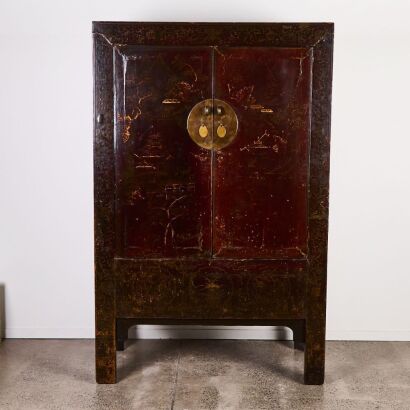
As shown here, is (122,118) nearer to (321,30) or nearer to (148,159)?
(148,159)

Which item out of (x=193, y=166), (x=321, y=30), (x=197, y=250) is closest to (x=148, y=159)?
(x=193, y=166)

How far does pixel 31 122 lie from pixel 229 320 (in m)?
1.69

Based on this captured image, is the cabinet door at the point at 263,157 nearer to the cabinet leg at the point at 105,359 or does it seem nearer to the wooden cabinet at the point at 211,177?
the wooden cabinet at the point at 211,177

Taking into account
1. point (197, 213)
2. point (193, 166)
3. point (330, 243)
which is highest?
point (193, 166)

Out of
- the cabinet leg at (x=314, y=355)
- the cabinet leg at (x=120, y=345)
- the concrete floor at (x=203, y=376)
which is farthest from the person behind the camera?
the cabinet leg at (x=120, y=345)

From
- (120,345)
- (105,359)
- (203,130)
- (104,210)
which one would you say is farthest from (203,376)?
(203,130)

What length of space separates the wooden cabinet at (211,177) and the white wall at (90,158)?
28.5 inches

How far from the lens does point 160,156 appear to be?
2.82 metres

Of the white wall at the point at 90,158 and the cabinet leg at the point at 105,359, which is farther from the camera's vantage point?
the white wall at the point at 90,158

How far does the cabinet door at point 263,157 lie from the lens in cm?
277

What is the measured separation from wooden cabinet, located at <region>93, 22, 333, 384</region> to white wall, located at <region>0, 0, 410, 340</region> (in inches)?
28.5

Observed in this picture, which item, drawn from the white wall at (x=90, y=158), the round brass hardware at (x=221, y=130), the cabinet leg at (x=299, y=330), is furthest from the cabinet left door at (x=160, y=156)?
the white wall at (x=90, y=158)

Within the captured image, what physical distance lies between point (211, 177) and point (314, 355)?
1034 millimetres

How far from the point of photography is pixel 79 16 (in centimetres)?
343
